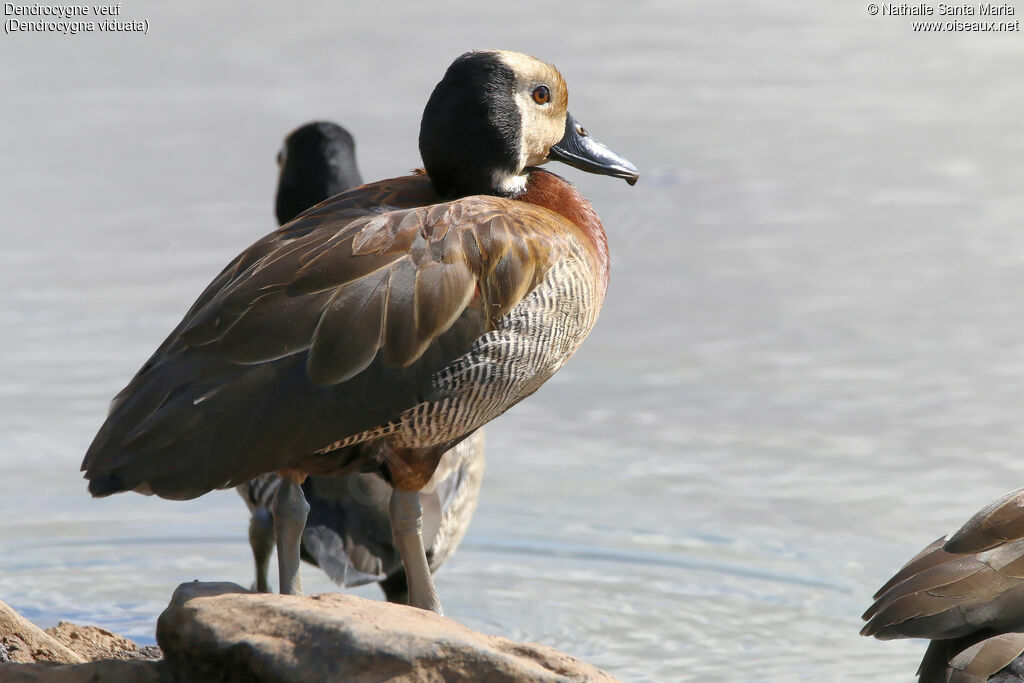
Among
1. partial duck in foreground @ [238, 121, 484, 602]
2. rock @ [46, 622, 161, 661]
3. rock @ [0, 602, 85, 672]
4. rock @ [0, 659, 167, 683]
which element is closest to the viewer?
rock @ [0, 659, 167, 683]

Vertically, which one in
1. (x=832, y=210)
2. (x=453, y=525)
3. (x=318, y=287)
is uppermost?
(x=318, y=287)

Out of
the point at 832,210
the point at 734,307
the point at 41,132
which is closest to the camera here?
the point at 734,307

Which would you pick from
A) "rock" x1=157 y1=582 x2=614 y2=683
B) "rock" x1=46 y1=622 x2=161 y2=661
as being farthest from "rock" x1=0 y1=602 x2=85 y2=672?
"rock" x1=157 y1=582 x2=614 y2=683

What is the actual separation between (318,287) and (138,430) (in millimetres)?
631

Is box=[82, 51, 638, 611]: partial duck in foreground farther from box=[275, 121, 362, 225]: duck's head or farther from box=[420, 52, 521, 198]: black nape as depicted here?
box=[275, 121, 362, 225]: duck's head

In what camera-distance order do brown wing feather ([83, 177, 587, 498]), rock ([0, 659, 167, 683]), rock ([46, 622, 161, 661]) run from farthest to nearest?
rock ([46, 622, 161, 661])
brown wing feather ([83, 177, 587, 498])
rock ([0, 659, 167, 683])

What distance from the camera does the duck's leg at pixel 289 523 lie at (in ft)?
16.4

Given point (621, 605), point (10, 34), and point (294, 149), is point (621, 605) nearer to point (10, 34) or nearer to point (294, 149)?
point (294, 149)

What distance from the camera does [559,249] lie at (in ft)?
16.0

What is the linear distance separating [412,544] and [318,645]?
1268mm

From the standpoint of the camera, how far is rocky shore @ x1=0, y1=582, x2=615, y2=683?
12.5ft

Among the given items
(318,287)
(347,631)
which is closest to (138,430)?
(318,287)

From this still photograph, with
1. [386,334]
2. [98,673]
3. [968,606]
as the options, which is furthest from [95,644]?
[968,606]

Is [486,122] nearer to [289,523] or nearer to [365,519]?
[289,523]
